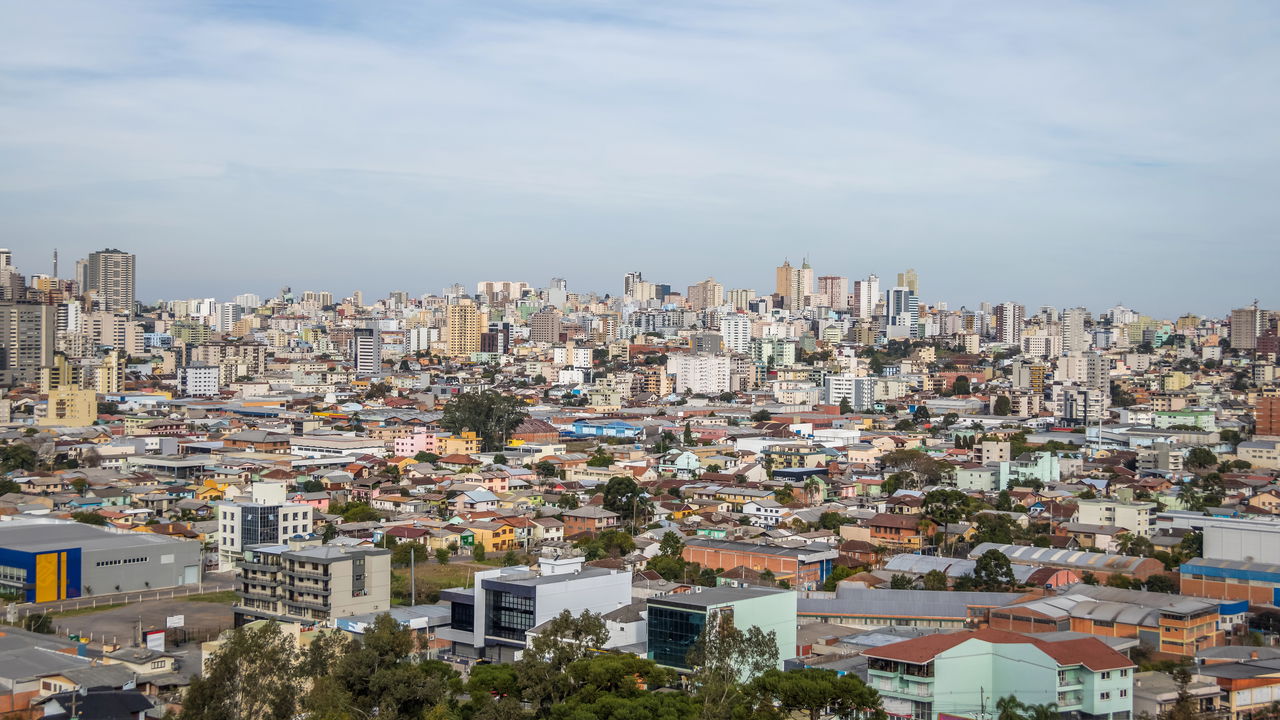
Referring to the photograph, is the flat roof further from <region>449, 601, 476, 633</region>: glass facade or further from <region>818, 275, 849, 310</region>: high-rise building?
<region>818, 275, 849, 310</region>: high-rise building

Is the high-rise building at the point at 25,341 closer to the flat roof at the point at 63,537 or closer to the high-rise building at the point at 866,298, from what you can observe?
the flat roof at the point at 63,537

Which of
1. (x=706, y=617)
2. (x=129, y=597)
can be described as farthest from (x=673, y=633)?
(x=129, y=597)

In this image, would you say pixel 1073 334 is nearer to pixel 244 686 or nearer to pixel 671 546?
pixel 671 546

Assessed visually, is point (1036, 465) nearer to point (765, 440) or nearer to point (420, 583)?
point (765, 440)

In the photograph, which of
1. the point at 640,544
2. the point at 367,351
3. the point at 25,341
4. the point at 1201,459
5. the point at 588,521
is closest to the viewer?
the point at 640,544

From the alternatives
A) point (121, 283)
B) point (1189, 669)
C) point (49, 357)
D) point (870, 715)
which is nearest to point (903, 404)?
point (49, 357)

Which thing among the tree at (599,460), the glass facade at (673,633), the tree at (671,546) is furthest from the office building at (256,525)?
the tree at (599,460)

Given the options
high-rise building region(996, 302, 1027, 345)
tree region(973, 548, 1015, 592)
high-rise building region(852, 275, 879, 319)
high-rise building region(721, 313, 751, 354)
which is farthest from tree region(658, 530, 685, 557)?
high-rise building region(852, 275, 879, 319)
